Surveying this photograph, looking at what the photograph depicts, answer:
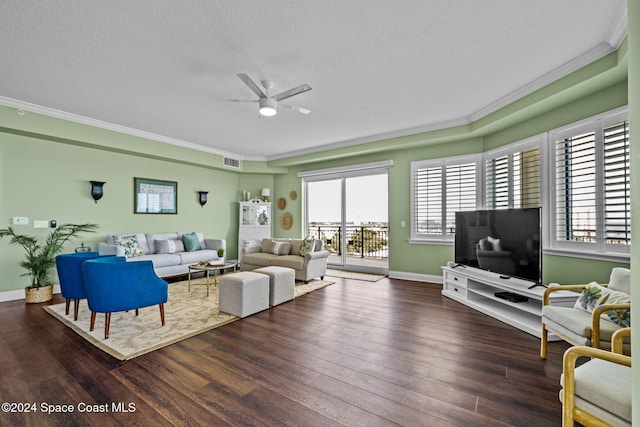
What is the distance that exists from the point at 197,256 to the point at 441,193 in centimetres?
514

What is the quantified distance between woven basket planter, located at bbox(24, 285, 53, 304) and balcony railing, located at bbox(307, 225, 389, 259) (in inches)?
204

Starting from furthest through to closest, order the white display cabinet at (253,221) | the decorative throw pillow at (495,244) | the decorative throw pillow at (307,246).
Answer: the white display cabinet at (253,221) → the decorative throw pillow at (307,246) → the decorative throw pillow at (495,244)

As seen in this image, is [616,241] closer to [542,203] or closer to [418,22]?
[542,203]

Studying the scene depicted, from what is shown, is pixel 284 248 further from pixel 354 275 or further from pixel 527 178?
pixel 527 178

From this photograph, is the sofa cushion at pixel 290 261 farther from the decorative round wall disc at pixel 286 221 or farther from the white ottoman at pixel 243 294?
the decorative round wall disc at pixel 286 221

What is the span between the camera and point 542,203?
3832mm


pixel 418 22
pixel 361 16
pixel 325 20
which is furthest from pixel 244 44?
pixel 418 22

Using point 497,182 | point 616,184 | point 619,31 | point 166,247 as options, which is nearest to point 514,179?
point 497,182

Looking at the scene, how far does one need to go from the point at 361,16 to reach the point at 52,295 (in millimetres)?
5900

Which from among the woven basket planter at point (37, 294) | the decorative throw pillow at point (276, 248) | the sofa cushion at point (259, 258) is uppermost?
the decorative throw pillow at point (276, 248)

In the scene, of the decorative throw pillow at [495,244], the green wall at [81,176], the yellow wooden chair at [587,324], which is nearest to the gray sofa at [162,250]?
the green wall at [81,176]

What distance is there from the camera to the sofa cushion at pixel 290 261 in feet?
17.9

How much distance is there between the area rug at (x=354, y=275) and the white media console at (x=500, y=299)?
157 centimetres

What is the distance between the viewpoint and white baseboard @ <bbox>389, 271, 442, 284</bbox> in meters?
5.48
